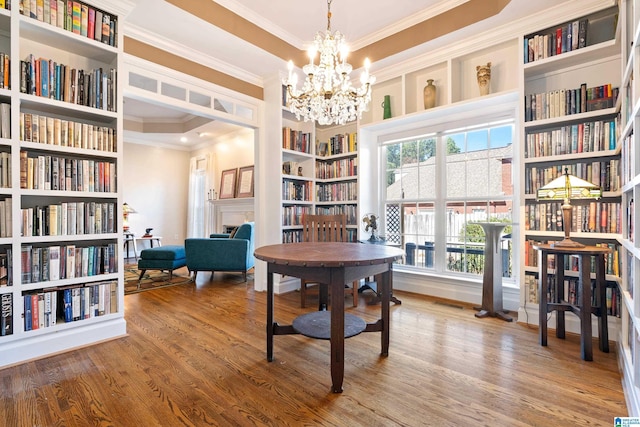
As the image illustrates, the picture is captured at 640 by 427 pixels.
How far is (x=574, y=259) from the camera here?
254cm

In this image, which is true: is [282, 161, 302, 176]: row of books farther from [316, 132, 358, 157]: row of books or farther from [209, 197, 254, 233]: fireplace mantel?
[209, 197, 254, 233]: fireplace mantel

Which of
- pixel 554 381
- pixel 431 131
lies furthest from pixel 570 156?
pixel 554 381

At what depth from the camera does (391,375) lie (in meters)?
1.87

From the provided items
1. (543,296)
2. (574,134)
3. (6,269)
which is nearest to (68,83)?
(6,269)

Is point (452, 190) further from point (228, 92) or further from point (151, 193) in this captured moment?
point (151, 193)

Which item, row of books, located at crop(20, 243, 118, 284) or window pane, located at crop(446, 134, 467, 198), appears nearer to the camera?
row of books, located at crop(20, 243, 118, 284)

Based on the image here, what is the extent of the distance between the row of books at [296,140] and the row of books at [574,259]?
112 inches

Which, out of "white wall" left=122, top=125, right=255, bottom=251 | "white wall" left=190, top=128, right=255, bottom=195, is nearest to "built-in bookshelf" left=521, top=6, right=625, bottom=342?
"white wall" left=190, top=128, right=255, bottom=195

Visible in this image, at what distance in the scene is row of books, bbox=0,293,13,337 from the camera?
200 centimetres

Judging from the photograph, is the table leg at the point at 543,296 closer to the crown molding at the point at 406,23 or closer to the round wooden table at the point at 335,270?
the round wooden table at the point at 335,270

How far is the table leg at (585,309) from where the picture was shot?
2.06m

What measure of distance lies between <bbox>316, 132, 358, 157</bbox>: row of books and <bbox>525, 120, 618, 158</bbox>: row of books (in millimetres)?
1993

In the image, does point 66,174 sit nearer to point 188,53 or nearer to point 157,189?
point 188,53

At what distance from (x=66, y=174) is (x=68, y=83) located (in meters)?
0.69
